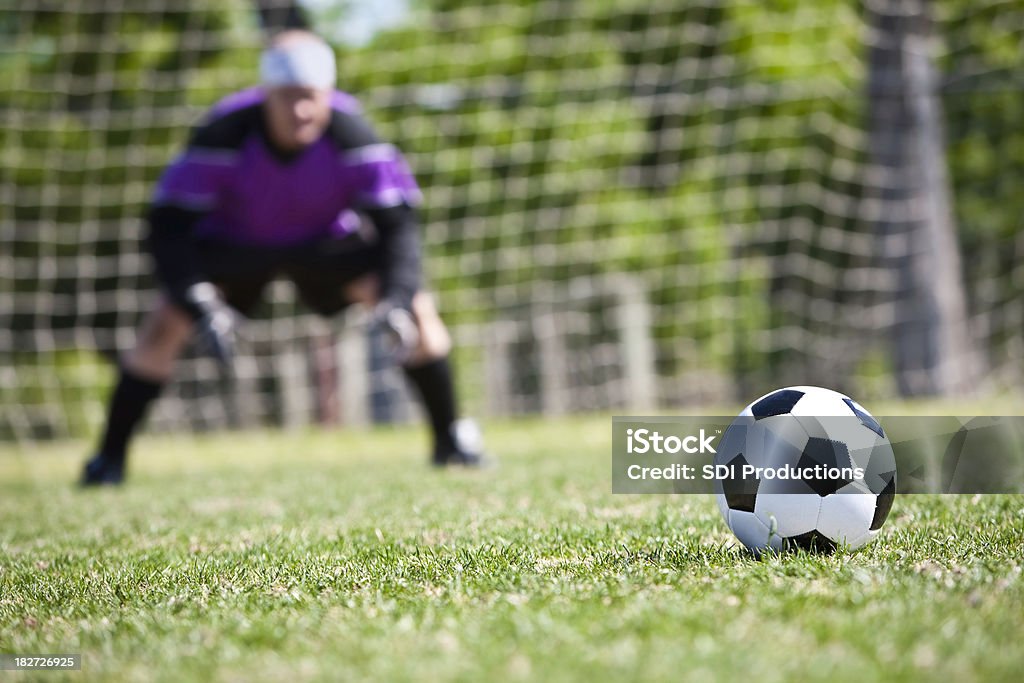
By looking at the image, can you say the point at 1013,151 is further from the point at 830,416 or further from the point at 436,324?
the point at 830,416

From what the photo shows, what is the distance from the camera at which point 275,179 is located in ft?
15.2

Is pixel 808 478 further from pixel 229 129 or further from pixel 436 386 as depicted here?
pixel 229 129

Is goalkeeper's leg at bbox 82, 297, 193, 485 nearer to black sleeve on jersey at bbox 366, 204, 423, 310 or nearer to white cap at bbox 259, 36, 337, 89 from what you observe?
black sleeve on jersey at bbox 366, 204, 423, 310

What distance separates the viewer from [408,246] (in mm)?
4664

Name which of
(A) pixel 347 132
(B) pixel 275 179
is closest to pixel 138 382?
(B) pixel 275 179

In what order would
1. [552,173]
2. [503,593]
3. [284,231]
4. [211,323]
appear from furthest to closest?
1. [552,173]
2. [284,231]
3. [211,323]
4. [503,593]

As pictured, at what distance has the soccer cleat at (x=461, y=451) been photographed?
15.7 ft

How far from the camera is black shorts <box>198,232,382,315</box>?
4.68 metres

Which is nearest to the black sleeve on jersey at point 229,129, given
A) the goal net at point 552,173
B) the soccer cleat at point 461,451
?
the soccer cleat at point 461,451

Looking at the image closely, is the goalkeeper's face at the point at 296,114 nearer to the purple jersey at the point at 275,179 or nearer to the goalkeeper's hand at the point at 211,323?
the purple jersey at the point at 275,179

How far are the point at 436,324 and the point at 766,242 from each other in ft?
25.9

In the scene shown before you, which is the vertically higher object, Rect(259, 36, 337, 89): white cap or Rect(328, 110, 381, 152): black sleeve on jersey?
Rect(259, 36, 337, 89): white cap

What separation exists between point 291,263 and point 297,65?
85 centimetres

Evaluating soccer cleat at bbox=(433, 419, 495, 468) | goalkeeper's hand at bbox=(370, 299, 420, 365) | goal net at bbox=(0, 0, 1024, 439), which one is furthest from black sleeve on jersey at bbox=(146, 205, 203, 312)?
goal net at bbox=(0, 0, 1024, 439)
